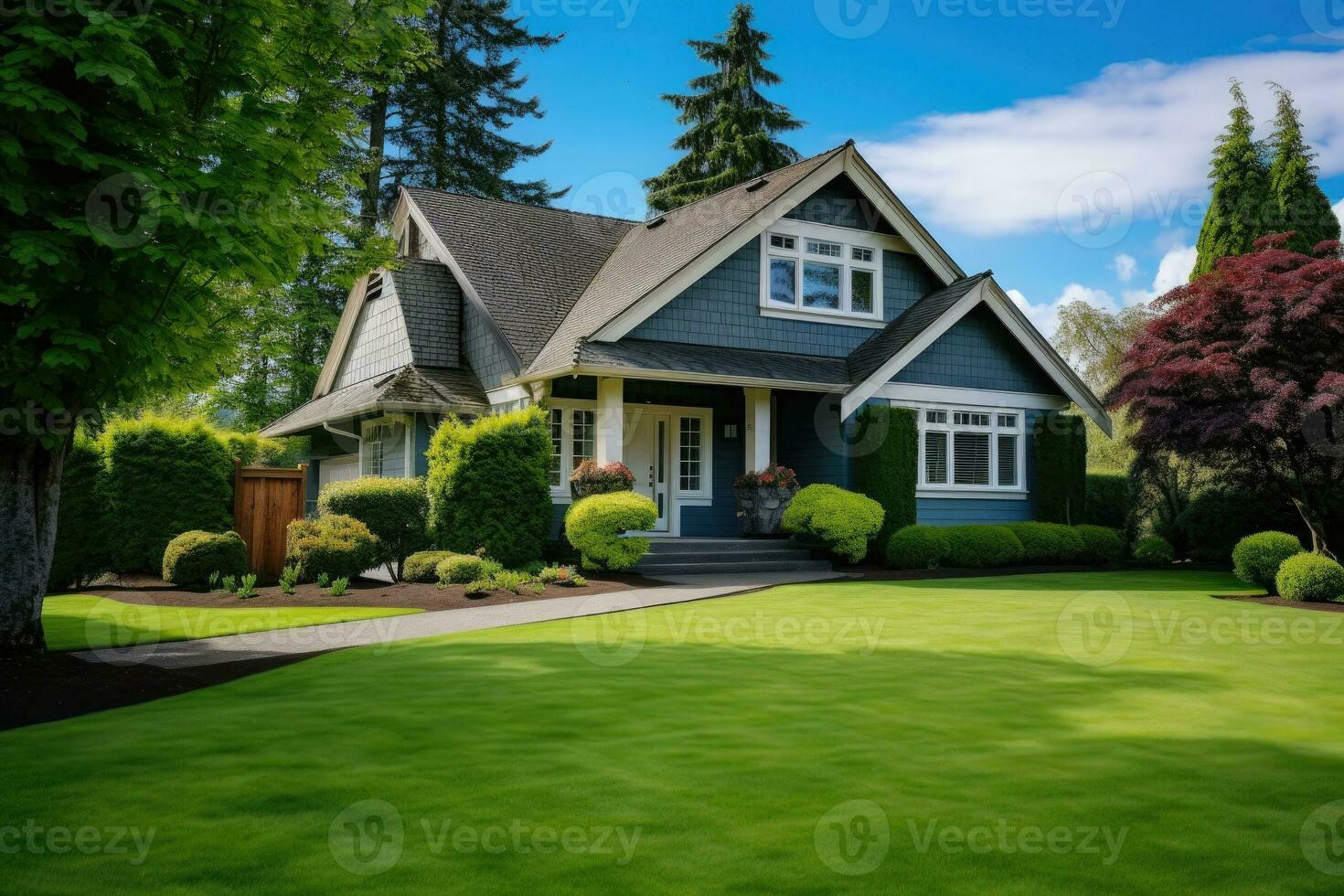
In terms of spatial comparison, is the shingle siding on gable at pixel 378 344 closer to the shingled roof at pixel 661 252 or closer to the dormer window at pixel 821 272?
the shingled roof at pixel 661 252

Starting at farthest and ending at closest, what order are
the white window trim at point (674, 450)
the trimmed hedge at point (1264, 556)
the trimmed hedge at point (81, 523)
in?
the white window trim at point (674, 450), the trimmed hedge at point (81, 523), the trimmed hedge at point (1264, 556)

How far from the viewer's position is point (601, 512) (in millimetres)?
15617

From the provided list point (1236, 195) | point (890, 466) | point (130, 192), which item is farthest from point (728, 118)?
point (130, 192)

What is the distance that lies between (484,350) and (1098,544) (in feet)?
44.2

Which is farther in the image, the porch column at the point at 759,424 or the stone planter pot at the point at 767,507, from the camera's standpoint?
the porch column at the point at 759,424

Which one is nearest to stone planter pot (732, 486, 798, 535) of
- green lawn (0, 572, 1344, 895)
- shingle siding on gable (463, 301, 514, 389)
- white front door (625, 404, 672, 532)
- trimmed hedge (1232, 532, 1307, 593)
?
white front door (625, 404, 672, 532)

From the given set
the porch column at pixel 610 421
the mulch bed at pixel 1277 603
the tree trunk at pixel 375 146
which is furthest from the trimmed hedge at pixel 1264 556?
the tree trunk at pixel 375 146

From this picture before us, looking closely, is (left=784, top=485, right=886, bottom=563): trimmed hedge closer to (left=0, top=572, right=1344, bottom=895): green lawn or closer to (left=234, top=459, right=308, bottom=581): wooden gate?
(left=0, top=572, right=1344, bottom=895): green lawn

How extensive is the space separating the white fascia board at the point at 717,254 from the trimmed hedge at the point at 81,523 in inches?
325

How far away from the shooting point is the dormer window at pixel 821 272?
19922 millimetres

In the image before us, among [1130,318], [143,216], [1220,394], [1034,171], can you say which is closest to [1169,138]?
[1034,171]

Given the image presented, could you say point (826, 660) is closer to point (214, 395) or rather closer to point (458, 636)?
point (458, 636)

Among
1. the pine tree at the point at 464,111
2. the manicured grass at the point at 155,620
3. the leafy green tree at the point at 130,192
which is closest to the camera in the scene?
the leafy green tree at the point at 130,192

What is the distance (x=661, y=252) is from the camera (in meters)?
20.8
